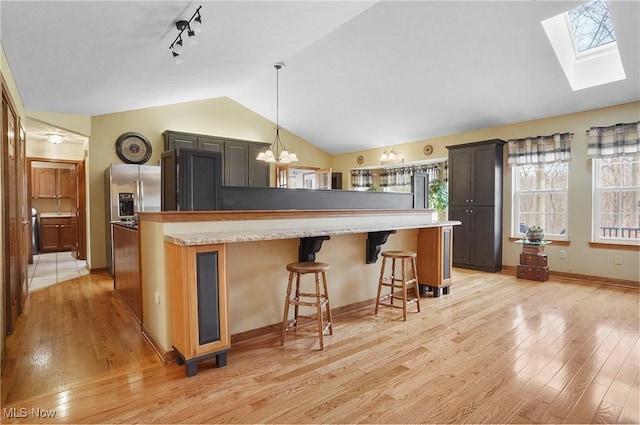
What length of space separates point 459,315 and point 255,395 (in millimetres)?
2187

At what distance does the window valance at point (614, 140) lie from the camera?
14.2ft

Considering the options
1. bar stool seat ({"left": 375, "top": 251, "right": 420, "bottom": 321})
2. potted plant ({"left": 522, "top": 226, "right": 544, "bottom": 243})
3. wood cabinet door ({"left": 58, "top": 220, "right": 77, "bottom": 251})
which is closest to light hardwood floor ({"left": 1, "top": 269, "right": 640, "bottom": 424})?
bar stool seat ({"left": 375, "top": 251, "right": 420, "bottom": 321})

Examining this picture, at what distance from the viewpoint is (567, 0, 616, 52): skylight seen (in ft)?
13.0

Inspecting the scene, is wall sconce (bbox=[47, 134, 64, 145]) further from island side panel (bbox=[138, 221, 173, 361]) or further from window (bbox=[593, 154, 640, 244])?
window (bbox=[593, 154, 640, 244])

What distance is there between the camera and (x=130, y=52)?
3.08 meters

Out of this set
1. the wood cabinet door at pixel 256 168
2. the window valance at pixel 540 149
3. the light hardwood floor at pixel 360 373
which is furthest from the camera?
the wood cabinet door at pixel 256 168

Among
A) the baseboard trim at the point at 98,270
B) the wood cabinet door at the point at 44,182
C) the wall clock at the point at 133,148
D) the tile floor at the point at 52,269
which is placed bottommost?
the tile floor at the point at 52,269

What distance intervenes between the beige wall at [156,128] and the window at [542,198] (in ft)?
15.9

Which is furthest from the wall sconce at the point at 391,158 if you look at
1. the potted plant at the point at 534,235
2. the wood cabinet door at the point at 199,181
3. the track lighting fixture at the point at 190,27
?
the wood cabinet door at the point at 199,181

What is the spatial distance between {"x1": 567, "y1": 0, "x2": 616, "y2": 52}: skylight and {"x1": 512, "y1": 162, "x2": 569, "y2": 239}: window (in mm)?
1602

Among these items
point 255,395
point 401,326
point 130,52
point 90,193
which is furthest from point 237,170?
point 255,395

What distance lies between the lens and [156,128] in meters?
A: 5.80

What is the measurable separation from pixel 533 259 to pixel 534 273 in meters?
0.20

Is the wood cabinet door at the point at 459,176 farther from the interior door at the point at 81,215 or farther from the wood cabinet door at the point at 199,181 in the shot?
the interior door at the point at 81,215
